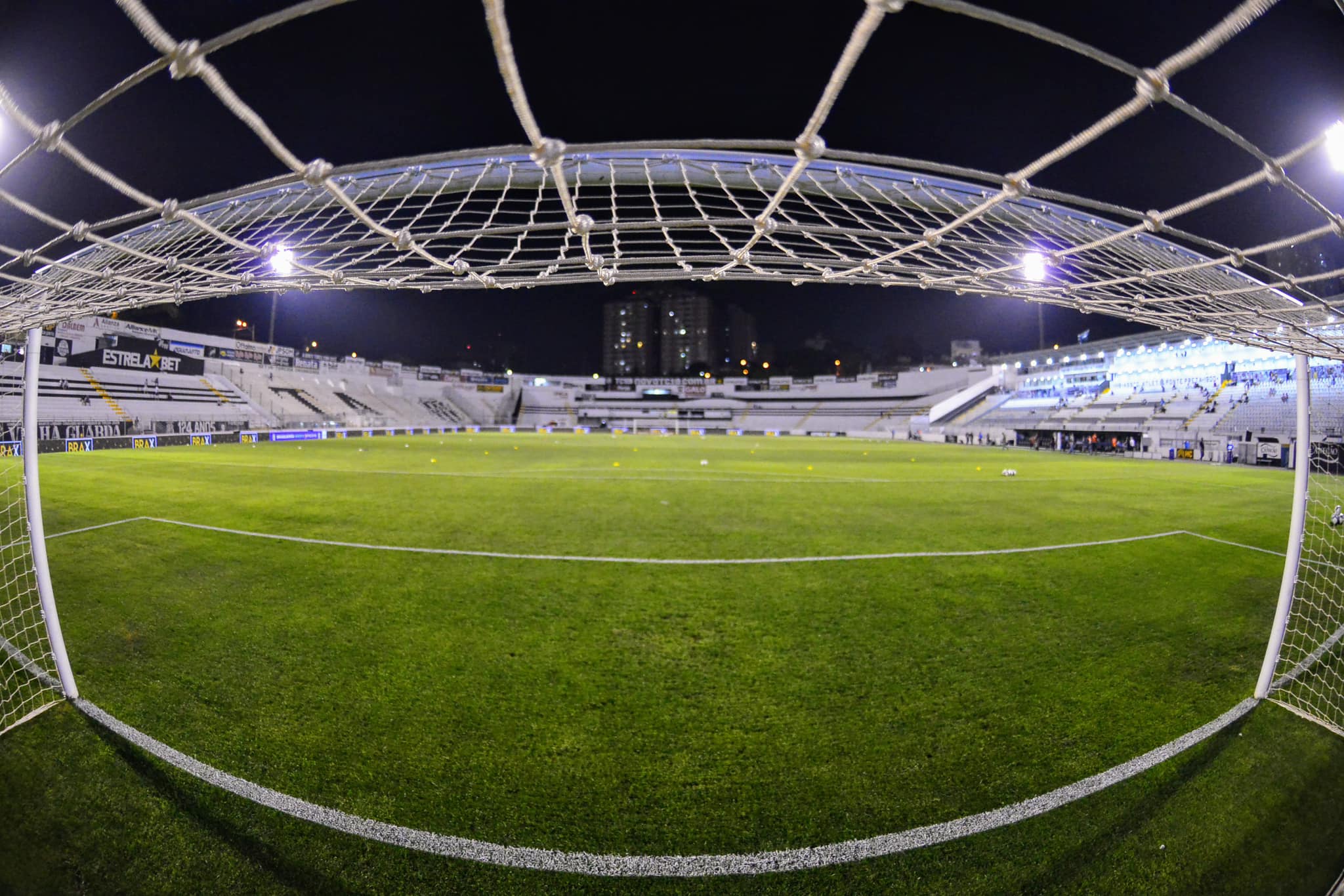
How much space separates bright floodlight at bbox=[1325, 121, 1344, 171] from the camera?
2.14 m

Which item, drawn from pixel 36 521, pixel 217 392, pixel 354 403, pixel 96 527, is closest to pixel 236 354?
pixel 217 392

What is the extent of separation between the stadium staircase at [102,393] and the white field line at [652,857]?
43199 millimetres

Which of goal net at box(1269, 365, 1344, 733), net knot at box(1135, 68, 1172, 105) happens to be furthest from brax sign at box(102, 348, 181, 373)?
goal net at box(1269, 365, 1344, 733)

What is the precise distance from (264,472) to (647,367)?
4259 inches

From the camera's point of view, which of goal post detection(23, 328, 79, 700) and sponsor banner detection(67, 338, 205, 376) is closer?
goal post detection(23, 328, 79, 700)

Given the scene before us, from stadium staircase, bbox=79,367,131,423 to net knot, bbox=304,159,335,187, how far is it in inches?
1694

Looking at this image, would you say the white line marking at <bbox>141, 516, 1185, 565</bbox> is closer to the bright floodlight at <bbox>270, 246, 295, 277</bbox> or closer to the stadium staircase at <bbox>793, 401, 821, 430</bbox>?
the bright floodlight at <bbox>270, 246, 295, 277</bbox>

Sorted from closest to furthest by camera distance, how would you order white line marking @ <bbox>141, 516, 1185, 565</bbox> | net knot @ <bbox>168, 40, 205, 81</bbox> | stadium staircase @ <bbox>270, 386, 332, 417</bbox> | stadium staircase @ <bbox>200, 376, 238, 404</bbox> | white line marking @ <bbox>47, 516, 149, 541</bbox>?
net knot @ <bbox>168, 40, 205, 81</bbox> → white line marking @ <bbox>141, 516, 1185, 565</bbox> → white line marking @ <bbox>47, 516, 149, 541</bbox> → stadium staircase @ <bbox>200, 376, 238, 404</bbox> → stadium staircase @ <bbox>270, 386, 332, 417</bbox>

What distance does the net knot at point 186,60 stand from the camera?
172cm

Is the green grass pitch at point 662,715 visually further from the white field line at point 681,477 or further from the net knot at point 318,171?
the white field line at point 681,477

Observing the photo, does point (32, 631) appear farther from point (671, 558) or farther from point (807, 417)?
point (807, 417)

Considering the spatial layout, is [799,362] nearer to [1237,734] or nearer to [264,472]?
[264,472]

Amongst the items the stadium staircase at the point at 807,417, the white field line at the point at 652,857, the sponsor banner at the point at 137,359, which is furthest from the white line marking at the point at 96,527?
the stadium staircase at the point at 807,417

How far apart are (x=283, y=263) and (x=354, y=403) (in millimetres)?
58812
